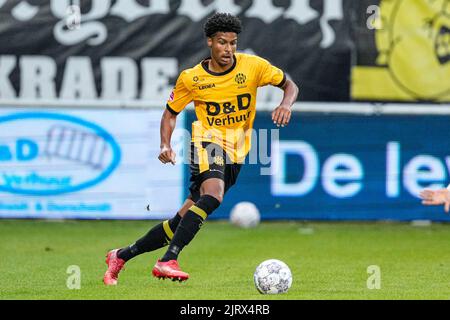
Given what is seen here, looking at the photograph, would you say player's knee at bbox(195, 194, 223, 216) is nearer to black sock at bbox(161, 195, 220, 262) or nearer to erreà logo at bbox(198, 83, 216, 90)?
black sock at bbox(161, 195, 220, 262)

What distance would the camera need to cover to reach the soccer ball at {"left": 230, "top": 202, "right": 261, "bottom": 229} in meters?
15.7

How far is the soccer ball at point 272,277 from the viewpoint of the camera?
867cm

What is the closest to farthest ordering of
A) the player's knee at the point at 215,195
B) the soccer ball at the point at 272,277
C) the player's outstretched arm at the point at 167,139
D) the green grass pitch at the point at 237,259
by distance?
the soccer ball at the point at 272,277 < the green grass pitch at the point at 237,259 < the player's knee at the point at 215,195 < the player's outstretched arm at the point at 167,139

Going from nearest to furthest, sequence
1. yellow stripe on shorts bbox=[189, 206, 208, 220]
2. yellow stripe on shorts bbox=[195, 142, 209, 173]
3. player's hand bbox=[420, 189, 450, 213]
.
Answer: player's hand bbox=[420, 189, 450, 213]
yellow stripe on shorts bbox=[189, 206, 208, 220]
yellow stripe on shorts bbox=[195, 142, 209, 173]

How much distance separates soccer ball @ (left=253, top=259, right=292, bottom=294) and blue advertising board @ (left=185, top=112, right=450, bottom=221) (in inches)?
278

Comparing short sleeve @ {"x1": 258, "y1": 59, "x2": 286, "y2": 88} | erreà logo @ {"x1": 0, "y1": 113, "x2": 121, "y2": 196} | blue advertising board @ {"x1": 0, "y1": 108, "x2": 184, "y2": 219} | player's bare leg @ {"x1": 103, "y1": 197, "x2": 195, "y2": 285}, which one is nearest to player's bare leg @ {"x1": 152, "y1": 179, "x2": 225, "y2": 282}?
player's bare leg @ {"x1": 103, "y1": 197, "x2": 195, "y2": 285}

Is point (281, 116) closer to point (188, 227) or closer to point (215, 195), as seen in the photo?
point (215, 195)

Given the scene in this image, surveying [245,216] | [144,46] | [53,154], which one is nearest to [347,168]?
[245,216]

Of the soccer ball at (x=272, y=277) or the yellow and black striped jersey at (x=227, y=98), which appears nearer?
the soccer ball at (x=272, y=277)

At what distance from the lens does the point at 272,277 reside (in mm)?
8664

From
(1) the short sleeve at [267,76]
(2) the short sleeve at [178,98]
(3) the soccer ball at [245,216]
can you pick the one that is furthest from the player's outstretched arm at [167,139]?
(3) the soccer ball at [245,216]

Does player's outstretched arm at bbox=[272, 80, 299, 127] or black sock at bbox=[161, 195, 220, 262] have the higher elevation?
player's outstretched arm at bbox=[272, 80, 299, 127]

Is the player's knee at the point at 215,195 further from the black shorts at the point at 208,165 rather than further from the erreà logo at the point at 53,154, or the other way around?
the erreà logo at the point at 53,154

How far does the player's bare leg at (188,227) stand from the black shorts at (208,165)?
0.30 feet
